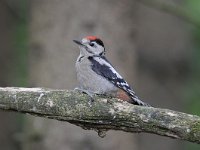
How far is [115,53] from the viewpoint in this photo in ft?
29.9

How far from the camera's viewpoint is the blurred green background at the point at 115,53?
882 centimetres

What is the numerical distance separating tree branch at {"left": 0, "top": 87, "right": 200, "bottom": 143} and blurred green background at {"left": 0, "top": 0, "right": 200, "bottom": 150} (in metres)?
2.61

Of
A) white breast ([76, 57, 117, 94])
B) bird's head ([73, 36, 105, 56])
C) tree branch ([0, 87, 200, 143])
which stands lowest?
tree branch ([0, 87, 200, 143])

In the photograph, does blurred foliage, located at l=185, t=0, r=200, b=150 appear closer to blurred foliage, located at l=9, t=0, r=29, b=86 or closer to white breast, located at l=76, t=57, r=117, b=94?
blurred foliage, located at l=9, t=0, r=29, b=86

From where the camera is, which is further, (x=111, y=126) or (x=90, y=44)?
(x=90, y=44)

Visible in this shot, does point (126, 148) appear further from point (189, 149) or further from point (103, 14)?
point (189, 149)

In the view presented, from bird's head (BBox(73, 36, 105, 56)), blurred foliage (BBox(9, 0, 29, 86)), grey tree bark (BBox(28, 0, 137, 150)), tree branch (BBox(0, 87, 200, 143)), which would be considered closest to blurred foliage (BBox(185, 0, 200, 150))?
grey tree bark (BBox(28, 0, 137, 150))

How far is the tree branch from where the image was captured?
552cm

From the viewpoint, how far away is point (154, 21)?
1118cm

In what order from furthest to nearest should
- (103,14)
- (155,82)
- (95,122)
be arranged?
(155,82) → (103,14) → (95,122)

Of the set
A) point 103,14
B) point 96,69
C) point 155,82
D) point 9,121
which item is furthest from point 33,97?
point 9,121

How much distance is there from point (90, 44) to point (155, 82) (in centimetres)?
366

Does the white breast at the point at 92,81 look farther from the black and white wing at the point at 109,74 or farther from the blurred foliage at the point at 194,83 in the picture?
the blurred foliage at the point at 194,83

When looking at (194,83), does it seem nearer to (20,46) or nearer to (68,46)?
(20,46)
